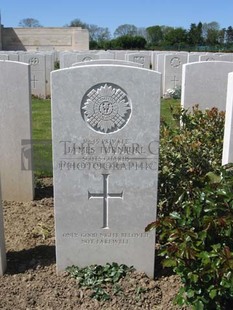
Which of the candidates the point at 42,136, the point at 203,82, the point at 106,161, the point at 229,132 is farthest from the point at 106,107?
the point at 42,136

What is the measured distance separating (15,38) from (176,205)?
50840mm

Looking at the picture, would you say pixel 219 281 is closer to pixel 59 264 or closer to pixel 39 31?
pixel 59 264

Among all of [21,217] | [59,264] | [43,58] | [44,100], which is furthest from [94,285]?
[43,58]

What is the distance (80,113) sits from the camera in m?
2.92

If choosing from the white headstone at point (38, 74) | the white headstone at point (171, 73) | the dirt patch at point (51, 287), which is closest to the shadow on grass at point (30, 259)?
the dirt patch at point (51, 287)

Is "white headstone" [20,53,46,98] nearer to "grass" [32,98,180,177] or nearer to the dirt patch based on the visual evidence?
"grass" [32,98,180,177]

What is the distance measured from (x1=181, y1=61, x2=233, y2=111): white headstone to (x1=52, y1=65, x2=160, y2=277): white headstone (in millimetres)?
2472

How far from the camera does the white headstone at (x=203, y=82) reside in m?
5.34

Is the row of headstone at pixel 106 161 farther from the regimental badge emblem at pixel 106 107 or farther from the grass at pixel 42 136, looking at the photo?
the grass at pixel 42 136

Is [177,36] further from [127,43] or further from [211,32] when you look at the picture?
[127,43]

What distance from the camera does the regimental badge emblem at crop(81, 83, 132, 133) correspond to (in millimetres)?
2902

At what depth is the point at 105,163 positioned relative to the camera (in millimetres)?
3037

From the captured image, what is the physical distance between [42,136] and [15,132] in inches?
123

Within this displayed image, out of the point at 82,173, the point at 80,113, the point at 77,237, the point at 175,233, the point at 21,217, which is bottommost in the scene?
the point at 21,217
